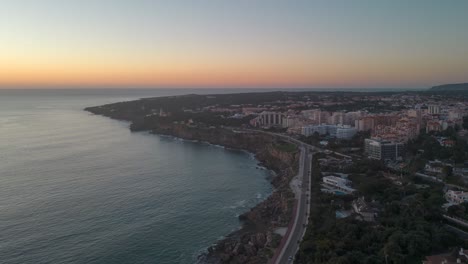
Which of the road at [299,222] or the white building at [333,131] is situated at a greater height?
the white building at [333,131]

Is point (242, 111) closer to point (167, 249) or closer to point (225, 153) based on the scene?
point (225, 153)

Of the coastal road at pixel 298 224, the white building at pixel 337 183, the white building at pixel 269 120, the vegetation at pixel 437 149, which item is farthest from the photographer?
the white building at pixel 269 120

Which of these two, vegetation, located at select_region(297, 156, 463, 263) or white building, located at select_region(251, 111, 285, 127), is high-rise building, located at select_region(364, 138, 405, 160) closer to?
vegetation, located at select_region(297, 156, 463, 263)

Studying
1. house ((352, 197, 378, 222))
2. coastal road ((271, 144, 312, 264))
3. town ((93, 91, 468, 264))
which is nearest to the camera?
town ((93, 91, 468, 264))

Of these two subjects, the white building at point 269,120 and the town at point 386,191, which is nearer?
the town at point 386,191

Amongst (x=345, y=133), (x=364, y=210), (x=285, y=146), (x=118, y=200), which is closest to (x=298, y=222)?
(x=364, y=210)

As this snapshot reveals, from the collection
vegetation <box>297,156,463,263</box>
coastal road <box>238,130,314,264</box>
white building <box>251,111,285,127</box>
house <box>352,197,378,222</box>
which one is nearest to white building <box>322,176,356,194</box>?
coastal road <box>238,130,314,264</box>

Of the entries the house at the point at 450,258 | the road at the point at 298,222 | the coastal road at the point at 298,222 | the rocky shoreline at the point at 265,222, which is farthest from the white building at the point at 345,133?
the house at the point at 450,258

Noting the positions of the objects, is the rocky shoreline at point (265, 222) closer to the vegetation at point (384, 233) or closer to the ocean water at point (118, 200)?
Answer: the ocean water at point (118, 200)
